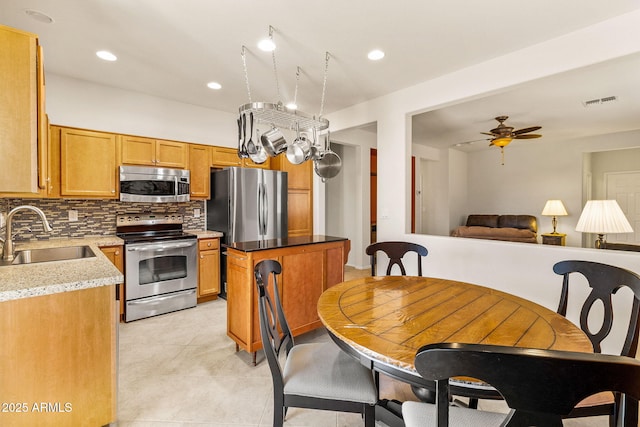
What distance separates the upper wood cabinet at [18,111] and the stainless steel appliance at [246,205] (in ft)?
7.36

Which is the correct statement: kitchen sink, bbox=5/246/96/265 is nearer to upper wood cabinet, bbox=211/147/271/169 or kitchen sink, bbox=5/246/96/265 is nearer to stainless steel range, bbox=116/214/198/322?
stainless steel range, bbox=116/214/198/322

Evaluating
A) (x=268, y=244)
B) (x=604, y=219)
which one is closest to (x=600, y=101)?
(x=604, y=219)

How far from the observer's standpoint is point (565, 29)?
2352 mm

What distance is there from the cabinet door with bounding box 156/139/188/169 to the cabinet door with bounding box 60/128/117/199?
0.46 meters

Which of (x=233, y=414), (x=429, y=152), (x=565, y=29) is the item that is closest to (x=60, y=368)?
(x=233, y=414)

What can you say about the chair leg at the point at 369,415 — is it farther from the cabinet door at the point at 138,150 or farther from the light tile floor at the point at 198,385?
the cabinet door at the point at 138,150

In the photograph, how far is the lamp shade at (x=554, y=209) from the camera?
20.1 feet

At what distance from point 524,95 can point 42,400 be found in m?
5.08

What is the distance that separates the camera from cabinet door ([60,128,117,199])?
10.2 ft

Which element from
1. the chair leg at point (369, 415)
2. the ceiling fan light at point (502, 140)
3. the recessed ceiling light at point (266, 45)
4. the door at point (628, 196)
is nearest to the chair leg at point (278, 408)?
the chair leg at point (369, 415)

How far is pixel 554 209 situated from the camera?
20.3 feet

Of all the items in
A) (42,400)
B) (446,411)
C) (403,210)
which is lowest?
(42,400)

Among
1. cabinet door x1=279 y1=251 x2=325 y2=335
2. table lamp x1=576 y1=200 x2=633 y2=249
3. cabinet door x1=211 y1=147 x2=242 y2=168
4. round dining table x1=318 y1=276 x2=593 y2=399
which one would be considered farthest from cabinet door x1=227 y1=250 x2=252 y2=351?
table lamp x1=576 y1=200 x2=633 y2=249

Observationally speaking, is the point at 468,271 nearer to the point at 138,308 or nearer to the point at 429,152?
the point at 138,308
